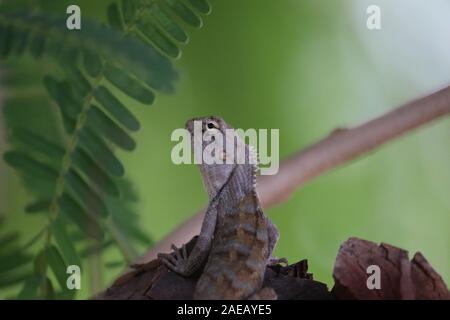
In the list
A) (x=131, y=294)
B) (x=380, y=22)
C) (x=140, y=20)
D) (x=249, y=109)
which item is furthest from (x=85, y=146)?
(x=380, y=22)

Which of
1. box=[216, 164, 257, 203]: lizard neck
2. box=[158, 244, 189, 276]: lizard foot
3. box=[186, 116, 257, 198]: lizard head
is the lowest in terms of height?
box=[158, 244, 189, 276]: lizard foot

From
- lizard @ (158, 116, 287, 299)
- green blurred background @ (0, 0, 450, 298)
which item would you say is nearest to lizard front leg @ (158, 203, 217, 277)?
lizard @ (158, 116, 287, 299)

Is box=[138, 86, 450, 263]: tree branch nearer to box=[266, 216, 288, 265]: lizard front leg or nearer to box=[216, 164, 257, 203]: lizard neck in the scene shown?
box=[216, 164, 257, 203]: lizard neck

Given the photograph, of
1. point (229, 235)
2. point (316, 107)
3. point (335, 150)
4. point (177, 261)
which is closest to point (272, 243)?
point (229, 235)

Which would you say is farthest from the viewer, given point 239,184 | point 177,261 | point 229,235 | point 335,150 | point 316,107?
point 316,107

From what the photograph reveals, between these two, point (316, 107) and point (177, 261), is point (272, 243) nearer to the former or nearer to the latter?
point (177, 261)

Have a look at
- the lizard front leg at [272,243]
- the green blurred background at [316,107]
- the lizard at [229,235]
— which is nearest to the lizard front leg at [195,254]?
the lizard at [229,235]
